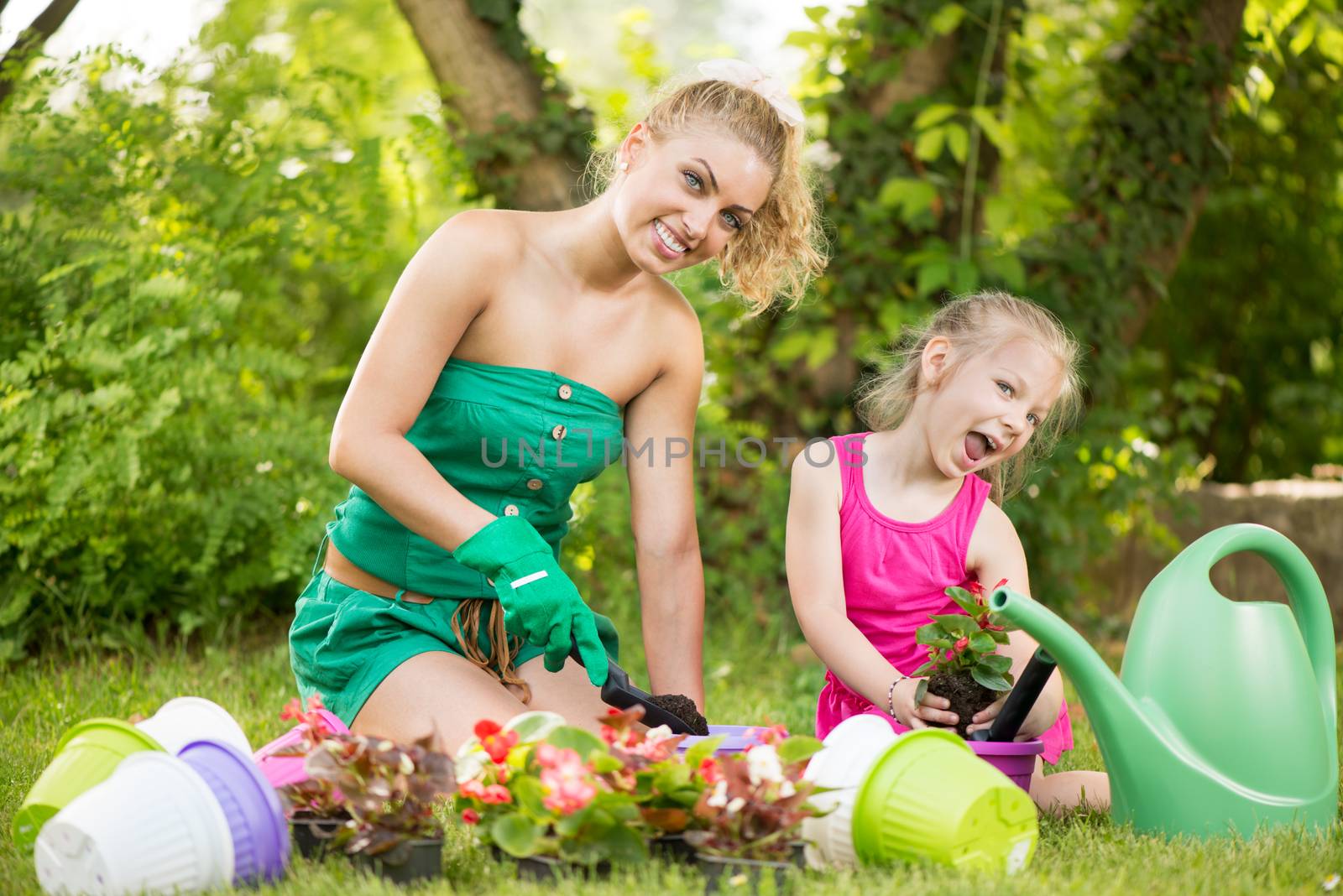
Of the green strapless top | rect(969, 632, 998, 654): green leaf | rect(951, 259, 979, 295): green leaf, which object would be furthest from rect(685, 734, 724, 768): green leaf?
rect(951, 259, 979, 295): green leaf

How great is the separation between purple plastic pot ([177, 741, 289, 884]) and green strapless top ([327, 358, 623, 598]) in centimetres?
63

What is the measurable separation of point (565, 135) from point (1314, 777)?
2719 mm

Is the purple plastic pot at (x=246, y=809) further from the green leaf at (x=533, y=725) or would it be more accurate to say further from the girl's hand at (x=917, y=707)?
the girl's hand at (x=917, y=707)

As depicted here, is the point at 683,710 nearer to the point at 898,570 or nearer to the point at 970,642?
the point at 970,642

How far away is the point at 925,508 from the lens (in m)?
2.25

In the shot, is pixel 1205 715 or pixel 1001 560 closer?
pixel 1205 715

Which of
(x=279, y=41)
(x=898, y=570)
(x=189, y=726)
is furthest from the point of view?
(x=279, y=41)

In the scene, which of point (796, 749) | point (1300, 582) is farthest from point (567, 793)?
point (1300, 582)

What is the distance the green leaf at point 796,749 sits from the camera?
57.8 inches

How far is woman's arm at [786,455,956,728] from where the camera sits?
6.79ft

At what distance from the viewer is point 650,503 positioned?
2.27 meters

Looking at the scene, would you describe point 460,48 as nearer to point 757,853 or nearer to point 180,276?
point 180,276

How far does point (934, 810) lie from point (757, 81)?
50.6 inches

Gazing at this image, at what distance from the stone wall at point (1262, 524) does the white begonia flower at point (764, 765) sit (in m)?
3.30
